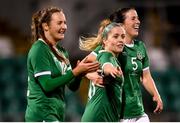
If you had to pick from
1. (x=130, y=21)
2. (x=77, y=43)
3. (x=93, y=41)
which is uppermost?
(x=130, y=21)

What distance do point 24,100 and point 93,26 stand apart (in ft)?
9.65

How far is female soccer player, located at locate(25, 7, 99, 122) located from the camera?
523cm

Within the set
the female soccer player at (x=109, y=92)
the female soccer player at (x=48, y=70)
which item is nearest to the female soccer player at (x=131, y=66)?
the female soccer player at (x=109, y=92)

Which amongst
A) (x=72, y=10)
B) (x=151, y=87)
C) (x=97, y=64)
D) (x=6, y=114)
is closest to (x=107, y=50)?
(x=97, y=64)

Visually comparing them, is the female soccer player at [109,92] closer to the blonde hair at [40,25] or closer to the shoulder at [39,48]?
the blonde hair at [40,25]

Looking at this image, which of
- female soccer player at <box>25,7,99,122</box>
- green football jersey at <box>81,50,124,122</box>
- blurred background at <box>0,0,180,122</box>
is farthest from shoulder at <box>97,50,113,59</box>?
blurred background at <box>0,0,180,122</box>

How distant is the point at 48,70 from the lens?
5.30 m

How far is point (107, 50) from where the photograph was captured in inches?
219

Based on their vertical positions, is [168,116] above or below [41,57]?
below

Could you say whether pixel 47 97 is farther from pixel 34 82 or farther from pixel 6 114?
pixel 6 114

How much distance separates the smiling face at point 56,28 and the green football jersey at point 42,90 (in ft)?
0.33

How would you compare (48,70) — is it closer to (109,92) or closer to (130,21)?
(109,92)

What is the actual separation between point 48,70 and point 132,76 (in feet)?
3.30

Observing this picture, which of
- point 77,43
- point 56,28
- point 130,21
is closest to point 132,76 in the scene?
point 130,21
